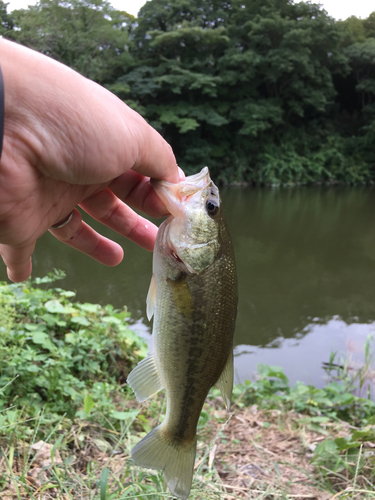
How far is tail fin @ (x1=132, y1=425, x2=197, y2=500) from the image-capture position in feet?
4.97

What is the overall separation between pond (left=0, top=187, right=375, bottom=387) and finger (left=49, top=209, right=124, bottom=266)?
2.73 meters

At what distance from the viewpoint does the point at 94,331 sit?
3.60m

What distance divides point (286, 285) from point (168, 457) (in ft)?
21.4

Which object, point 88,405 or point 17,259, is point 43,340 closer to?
point 88,405

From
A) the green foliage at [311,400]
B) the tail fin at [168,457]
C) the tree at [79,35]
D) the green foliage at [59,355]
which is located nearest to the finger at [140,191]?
the tail fin at [168,457]

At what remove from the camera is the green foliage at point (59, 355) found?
8.39 feet

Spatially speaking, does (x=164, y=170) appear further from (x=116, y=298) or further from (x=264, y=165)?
(x=264, y=165)

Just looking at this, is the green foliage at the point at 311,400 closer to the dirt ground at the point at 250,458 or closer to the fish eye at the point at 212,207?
the dirt ground at the point at 250,458

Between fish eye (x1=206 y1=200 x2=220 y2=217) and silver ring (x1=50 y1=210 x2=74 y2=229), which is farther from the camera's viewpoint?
silver ring (x1=50 y1=210 x2=74 y2=229)

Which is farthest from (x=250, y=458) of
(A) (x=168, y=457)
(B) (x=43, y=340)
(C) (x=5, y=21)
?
(C) (x=5, y=21)

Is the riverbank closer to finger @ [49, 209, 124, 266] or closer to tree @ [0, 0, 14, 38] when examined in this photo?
finger @ [49, 209, 124, 266]

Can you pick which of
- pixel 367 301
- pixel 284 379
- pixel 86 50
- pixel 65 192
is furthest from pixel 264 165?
pixel 65 192

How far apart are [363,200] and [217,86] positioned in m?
12.7

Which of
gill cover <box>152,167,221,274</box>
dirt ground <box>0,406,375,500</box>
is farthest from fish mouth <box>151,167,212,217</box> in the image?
dirt ground <box>0,406,375,500</box>
